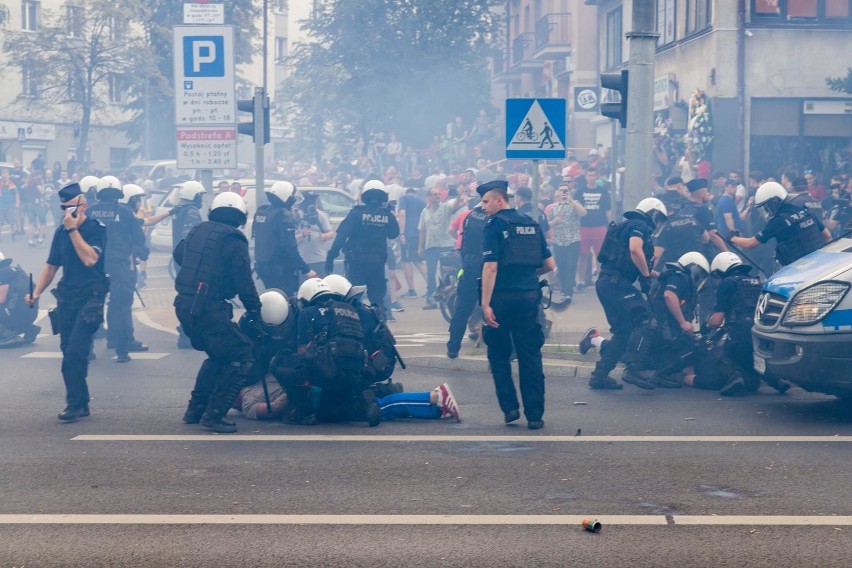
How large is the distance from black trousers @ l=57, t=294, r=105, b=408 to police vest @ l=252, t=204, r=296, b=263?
3.78 m

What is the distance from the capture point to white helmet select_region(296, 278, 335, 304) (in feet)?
28.6

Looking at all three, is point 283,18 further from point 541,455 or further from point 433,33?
point 541,455

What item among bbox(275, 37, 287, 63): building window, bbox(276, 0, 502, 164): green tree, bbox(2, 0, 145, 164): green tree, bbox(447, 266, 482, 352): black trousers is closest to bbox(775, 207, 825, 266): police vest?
bbox(447, 266, 482, 352): black trousers

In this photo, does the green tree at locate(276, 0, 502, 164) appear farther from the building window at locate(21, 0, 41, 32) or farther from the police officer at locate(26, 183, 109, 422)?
the police officer at locate(26, 183, 109, 422)

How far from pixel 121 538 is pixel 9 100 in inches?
2076

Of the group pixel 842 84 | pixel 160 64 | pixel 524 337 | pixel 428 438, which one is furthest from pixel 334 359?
pixel 160 64

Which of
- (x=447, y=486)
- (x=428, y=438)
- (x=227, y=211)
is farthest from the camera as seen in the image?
(x=227, y=211)

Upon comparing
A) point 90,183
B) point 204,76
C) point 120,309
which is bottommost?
point 120,309

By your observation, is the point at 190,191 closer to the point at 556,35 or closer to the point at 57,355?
the point at 57,355

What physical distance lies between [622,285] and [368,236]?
3.80m

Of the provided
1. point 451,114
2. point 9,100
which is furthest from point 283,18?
point 451,114

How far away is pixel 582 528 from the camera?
5.82m

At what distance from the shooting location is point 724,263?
10070mm

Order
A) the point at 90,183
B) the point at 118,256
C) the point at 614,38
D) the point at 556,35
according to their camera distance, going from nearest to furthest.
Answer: the point at 118,256 < the point at 90,183 < the point at 614,38 < the point at 556,35
